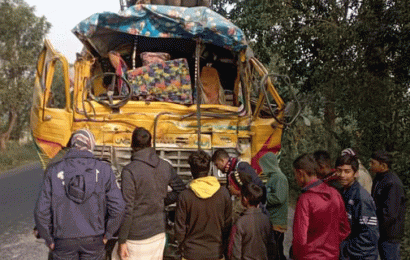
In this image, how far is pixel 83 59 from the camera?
5.62 m

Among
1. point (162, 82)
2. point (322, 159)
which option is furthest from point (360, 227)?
point (162, 82)

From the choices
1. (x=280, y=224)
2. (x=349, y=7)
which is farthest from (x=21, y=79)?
(x=280, y=224)

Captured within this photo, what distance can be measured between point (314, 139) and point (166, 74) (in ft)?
25.0

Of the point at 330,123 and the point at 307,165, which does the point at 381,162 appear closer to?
the point at 307,165

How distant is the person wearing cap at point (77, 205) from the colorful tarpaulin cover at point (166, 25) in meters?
2.49

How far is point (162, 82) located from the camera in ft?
18.0

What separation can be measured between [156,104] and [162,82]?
0.37 meters

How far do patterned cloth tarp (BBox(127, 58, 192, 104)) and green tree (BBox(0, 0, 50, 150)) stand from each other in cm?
1944

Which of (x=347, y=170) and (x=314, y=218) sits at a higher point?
(x=347, y=170)

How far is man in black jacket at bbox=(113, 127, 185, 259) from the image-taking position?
347 centimetres

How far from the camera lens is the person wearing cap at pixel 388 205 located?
149 inches

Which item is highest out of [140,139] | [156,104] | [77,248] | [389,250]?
[156,104]

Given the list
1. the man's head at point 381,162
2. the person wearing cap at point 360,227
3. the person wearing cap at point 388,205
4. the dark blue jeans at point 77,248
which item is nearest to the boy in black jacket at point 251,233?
the person wearing cap at point 360,227

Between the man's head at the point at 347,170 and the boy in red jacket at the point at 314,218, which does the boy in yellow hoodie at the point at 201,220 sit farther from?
the man's head at the point at 347,170
